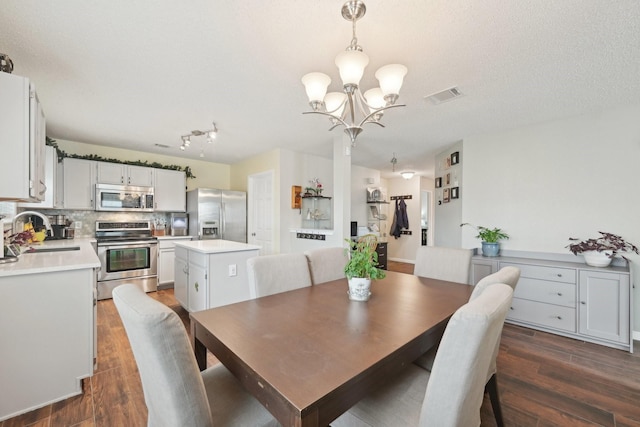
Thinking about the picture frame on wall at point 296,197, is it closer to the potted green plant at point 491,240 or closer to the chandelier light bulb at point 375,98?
the potted green plant at point 491,240

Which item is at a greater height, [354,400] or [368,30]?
[368,30]

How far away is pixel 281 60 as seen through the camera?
194 cm

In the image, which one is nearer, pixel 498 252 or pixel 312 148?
pixel 498 252

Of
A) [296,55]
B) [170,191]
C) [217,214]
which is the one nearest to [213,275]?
[296,55]

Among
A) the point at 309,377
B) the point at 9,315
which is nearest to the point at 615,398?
the point at 309,377

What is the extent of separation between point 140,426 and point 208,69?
94.4 inches

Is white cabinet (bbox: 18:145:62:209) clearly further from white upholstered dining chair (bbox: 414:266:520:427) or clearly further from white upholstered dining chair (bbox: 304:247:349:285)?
white upholstered dining chair (bbox: 414:266:520:427)

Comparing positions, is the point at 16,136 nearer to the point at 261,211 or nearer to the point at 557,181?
the point at 261,211

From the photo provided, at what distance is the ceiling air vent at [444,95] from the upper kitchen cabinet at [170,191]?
4.26 m

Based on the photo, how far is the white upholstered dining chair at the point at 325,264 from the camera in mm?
2092

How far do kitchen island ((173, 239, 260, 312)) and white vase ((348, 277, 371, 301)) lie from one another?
151 centimetres

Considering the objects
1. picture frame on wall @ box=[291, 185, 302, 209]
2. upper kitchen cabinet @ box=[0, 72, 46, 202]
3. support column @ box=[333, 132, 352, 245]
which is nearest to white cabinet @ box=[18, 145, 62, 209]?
upper kitchen cabinet @ box=[0, 72, 46, 202]

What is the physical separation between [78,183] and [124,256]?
1247 mm

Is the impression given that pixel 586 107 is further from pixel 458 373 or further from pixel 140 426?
pixel 140 426
